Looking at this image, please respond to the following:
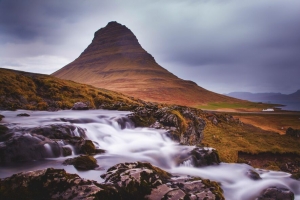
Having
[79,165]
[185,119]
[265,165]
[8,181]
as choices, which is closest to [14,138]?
[79,165]

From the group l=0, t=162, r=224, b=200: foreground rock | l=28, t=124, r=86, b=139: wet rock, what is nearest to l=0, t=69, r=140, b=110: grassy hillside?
l=28, t=124, r=86, b=139: wet rock

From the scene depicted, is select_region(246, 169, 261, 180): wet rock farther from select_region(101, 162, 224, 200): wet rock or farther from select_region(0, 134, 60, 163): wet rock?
select_region(0, 134, 60, 163): wet rock

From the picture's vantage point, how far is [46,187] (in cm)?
642

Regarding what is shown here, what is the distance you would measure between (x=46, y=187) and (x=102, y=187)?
160 centimetres

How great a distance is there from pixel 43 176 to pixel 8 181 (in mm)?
946

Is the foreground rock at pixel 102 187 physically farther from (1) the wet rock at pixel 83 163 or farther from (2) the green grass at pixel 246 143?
(2) the green grass at pixel 246 143

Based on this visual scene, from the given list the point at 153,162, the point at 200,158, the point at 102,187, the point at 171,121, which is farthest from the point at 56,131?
the point at 171,121

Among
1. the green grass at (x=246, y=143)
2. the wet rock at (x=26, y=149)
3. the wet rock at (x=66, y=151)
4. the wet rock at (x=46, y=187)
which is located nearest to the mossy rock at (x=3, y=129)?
the wet rock at (x=26, y=149)

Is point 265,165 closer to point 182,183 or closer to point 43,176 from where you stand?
point 182,183

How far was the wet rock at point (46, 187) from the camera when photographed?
240 inches

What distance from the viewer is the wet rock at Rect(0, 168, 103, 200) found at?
20.0 feet

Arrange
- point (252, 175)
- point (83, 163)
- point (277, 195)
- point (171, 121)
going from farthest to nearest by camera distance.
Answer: point (171, 121) < point (252, 175) < point (83, 163) < point (277, 195)

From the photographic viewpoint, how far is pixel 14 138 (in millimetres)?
10273

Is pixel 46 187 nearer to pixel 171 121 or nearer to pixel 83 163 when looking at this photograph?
pixel 83 163
